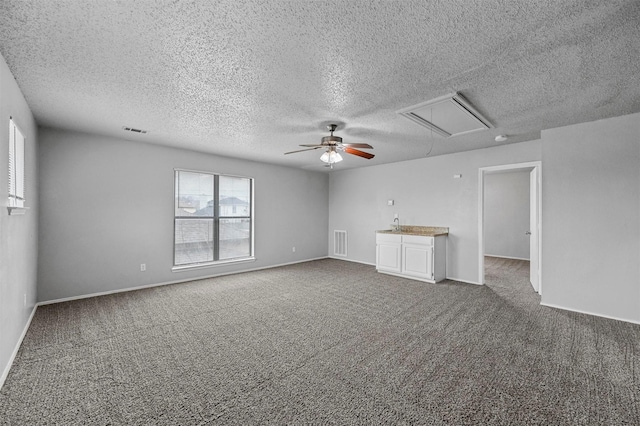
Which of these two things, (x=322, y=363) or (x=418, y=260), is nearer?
(x=322, y=363)

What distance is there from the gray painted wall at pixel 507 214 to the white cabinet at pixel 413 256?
3777 millimetres

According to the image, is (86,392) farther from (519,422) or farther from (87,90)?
(519,422)

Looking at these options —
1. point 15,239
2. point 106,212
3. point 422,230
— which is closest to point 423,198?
point 422,230

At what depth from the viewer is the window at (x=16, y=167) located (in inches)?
94.3

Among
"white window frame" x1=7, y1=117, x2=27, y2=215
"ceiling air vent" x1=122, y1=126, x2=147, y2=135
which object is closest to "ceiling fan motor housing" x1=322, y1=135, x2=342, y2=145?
"ceiling air vent" x1=122, y1=126, x2=147, y2=135

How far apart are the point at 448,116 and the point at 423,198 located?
2.70 m

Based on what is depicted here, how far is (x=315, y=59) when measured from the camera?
2.08 m

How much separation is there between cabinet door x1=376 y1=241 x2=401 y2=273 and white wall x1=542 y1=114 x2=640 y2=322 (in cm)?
233

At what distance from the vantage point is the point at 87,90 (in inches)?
104

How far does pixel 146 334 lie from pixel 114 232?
2.21 metres

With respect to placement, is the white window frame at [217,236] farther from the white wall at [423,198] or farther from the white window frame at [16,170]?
the white wall at [423,198]

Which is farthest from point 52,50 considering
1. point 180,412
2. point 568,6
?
point 568,6

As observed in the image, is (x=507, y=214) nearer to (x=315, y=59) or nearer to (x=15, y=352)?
(x=315, y=59)

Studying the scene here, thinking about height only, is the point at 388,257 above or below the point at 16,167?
below
